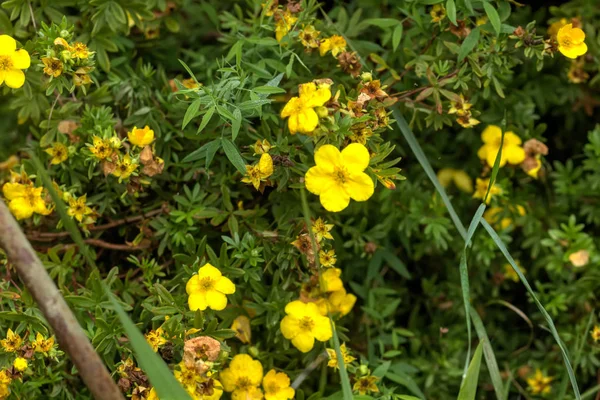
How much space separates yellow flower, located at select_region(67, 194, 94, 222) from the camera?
2096 millimetres

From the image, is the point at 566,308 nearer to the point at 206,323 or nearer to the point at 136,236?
the point at 206,323

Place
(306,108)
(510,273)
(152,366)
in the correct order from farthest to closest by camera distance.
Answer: (510,273), (306,108), (152,366)

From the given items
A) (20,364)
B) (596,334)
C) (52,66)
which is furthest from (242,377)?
(596,334)

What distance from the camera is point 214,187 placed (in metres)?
2.28

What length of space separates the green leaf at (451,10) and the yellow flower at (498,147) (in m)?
0.57

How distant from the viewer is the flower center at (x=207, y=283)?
74.3 inches

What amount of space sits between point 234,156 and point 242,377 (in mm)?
639

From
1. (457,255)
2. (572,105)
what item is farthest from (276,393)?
(572,105)

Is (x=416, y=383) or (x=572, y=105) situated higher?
(x=572, y=105)

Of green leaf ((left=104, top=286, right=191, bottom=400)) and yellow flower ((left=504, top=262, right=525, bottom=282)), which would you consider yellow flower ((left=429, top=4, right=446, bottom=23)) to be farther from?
green leaf ((left=104, top=286, right=191, bottom=400))

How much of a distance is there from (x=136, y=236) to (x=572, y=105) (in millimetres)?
1757

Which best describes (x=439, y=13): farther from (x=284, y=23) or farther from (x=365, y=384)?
(x=365, y=384)

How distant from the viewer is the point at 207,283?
1894 mm

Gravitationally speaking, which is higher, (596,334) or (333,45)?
(333,45)
